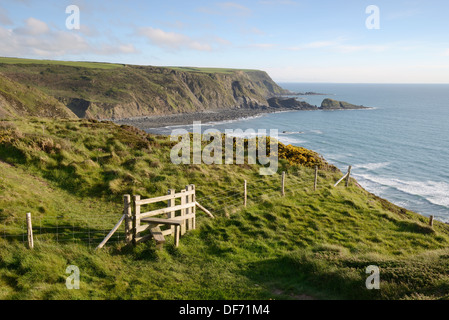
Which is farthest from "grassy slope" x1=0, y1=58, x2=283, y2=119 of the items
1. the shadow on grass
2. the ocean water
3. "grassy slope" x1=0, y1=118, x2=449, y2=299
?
the shadow on grass

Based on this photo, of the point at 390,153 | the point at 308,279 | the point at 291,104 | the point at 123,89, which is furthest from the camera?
the point at 291,104

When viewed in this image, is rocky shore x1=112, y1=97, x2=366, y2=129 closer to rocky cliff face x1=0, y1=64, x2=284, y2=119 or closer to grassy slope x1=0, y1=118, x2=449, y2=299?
rocky cliff face x1=0, y1=64, x2=284, y2=119

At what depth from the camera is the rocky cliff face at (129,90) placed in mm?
124125

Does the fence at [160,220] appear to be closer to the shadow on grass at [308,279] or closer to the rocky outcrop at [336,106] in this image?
the shadow on grass at [308,279]

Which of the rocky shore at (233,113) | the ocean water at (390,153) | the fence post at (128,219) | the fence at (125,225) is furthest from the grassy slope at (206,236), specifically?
the rocky shore at (233,113)

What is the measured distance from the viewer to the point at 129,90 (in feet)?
477

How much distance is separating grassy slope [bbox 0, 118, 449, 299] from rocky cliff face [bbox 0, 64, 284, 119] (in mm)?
106283

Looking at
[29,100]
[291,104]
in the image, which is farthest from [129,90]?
[291,104]

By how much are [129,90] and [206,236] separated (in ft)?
476

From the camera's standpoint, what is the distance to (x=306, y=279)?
9914 millimetres

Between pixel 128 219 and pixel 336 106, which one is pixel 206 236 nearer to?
pixel 128 219

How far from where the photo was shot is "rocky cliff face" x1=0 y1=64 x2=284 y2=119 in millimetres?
124125

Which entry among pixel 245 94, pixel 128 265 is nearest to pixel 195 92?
pixel 245 94

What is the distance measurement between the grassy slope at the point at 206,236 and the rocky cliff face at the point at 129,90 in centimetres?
10628
